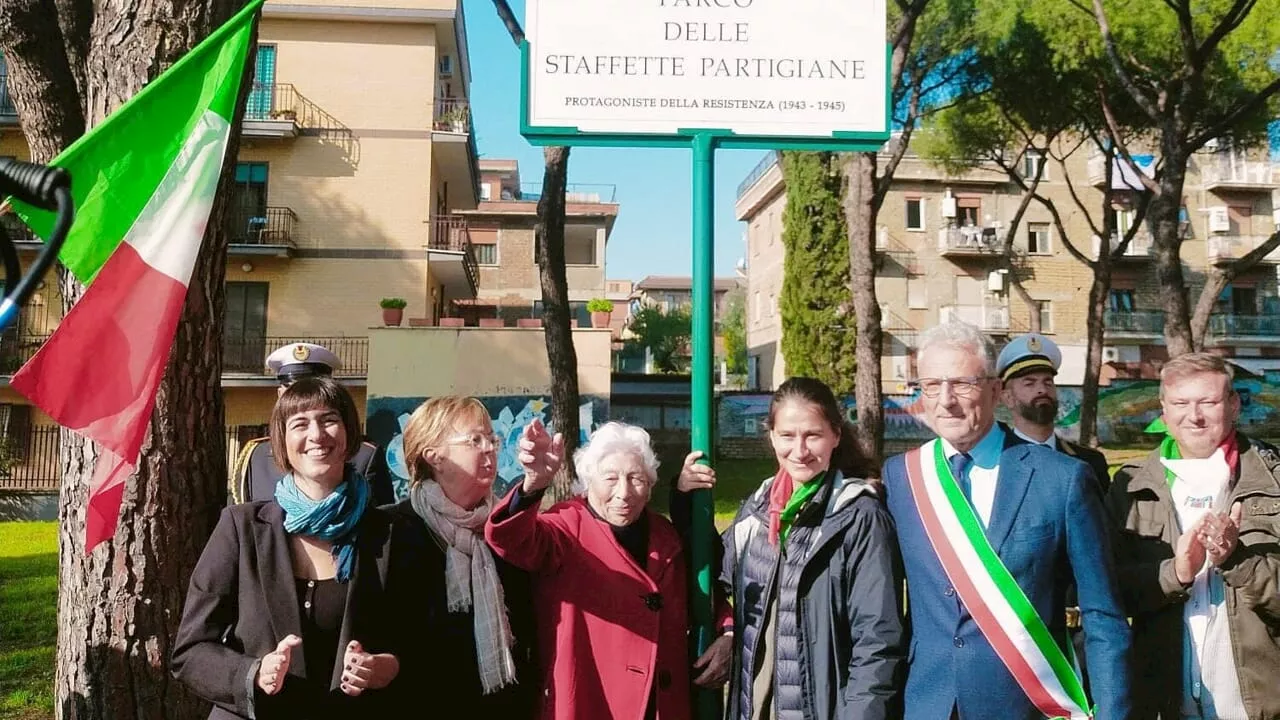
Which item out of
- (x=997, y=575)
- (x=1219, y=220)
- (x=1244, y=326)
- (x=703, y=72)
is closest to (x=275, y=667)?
(x=997, y=575)

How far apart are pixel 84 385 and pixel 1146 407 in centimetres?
3682

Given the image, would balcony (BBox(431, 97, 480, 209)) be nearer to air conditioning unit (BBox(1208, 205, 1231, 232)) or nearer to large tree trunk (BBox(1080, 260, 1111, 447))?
large tree trunk (BBox(1080, 260, 1111, 447))

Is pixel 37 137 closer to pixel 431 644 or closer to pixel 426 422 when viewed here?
pixel 426 422

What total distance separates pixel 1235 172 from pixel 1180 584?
45283 mm

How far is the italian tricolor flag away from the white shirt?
246cm

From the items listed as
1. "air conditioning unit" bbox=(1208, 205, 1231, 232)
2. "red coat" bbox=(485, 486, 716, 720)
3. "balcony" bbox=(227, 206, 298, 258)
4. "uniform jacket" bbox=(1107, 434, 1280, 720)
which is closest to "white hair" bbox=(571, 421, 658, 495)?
"red coat" bbox=(485, 486, 716, 720)

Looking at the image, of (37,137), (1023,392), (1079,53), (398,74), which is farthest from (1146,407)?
(37,137)

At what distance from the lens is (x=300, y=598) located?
8.82 ft

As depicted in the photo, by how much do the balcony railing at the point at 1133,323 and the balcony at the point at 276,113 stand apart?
31771 mm

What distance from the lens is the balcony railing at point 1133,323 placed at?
38.4 m

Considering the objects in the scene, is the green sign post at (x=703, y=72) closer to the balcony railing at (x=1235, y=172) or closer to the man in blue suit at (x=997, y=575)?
the man in blue suit at (x=997, y=575)

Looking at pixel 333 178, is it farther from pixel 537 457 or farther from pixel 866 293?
pixel 537 457

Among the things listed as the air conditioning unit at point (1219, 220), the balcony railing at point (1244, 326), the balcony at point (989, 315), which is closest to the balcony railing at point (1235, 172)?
the air conditioning unit at point (1219, 220)

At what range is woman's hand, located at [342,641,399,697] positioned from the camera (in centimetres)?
254
